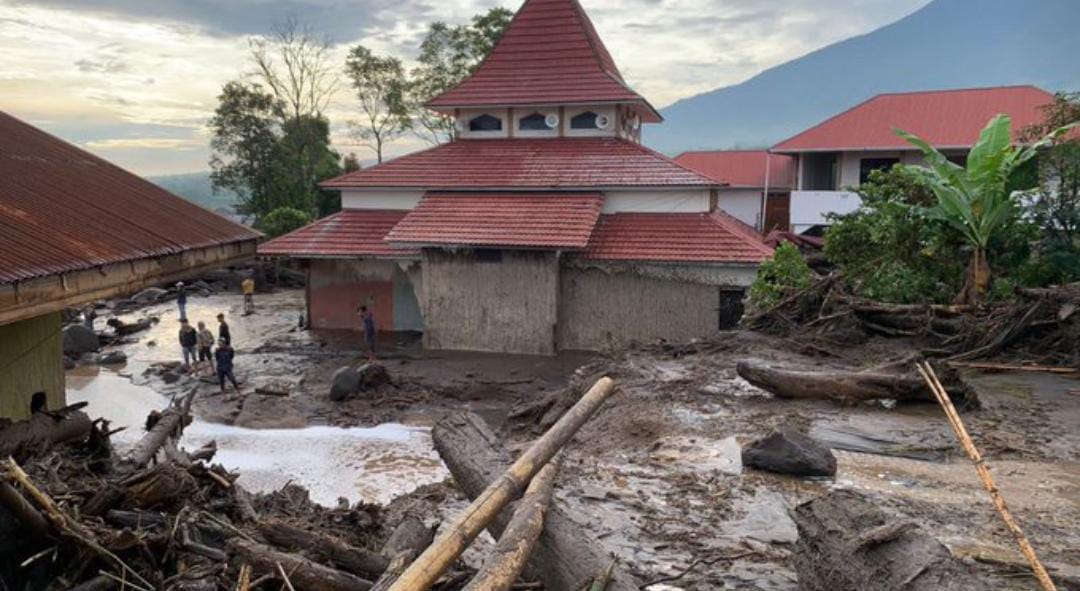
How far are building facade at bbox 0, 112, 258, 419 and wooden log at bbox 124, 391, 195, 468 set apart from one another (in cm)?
114

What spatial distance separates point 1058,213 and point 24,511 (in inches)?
653

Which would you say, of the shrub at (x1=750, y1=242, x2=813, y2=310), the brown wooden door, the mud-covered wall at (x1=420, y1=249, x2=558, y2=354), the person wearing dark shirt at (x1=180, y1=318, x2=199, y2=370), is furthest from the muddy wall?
the brown wooden door

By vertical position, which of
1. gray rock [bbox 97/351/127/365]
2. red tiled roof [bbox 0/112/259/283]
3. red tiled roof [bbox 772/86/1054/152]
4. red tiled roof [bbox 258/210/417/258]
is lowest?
gray rock [bbox 97/351/127/365]

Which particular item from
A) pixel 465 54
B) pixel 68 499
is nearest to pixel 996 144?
pixel 68 499

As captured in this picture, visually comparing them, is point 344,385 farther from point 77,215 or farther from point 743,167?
point 743,167

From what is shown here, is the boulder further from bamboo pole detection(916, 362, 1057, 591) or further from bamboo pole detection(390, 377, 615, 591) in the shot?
bamboo pole detection(916, 362, 1057, 591)

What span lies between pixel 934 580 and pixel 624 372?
7.87 metres

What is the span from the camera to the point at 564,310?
1758 cm

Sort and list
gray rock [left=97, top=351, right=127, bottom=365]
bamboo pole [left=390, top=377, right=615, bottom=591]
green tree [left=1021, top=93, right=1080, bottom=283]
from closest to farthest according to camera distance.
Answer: bamboo pole [left=390, top=377, right=615, bottom=591] < green tree [left=1021, top=93, right=1080, bottom=283] < gray rock [left=97, top=351, right=127, bottom=365]

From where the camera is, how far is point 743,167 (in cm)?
3603

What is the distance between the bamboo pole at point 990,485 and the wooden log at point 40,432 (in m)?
6.80

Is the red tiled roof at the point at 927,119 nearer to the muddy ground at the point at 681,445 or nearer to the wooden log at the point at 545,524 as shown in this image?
the muddy ground at the point at 681,445

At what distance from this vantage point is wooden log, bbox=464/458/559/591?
359cm

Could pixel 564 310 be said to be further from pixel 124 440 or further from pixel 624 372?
pixel 124 440
